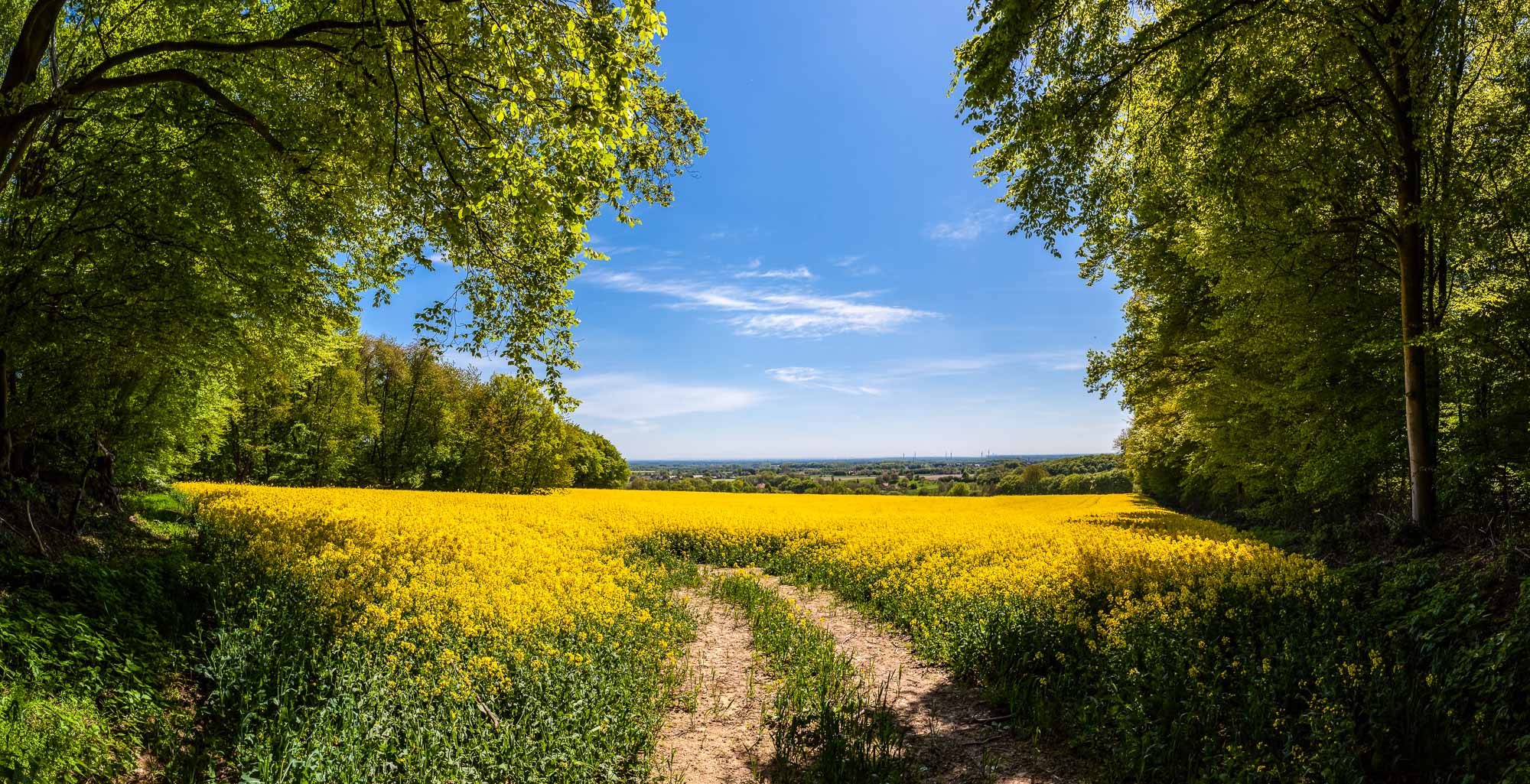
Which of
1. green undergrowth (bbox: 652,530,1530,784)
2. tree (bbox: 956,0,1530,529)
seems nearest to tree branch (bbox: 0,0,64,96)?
tree (bbox: 956,0,1530,529)

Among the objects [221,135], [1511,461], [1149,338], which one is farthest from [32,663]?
[1149,338]

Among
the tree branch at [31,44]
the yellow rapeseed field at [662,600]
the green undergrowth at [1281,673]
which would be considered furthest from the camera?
the tree branch at [31,44]

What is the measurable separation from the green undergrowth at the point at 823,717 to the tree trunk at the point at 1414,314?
10.5 meters

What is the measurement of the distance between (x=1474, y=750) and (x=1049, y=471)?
97498 millimetres

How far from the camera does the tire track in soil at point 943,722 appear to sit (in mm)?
5223

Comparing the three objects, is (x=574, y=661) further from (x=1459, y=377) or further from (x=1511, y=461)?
(x=1459, y=377)

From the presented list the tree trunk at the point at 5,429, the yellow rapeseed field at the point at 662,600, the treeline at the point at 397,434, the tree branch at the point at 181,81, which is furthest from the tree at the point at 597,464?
the tree branch at the point at 181,81

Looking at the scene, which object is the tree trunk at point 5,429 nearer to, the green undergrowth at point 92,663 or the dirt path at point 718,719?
the green undergrowth at point 92,663

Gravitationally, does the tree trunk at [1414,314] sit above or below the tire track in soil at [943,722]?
above

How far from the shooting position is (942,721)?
642 cm

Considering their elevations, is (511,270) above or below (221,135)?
below

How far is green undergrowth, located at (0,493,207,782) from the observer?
3625 millimetres

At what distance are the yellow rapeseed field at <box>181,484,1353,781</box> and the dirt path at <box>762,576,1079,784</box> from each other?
0.40 meters

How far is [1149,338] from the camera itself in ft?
68.1
